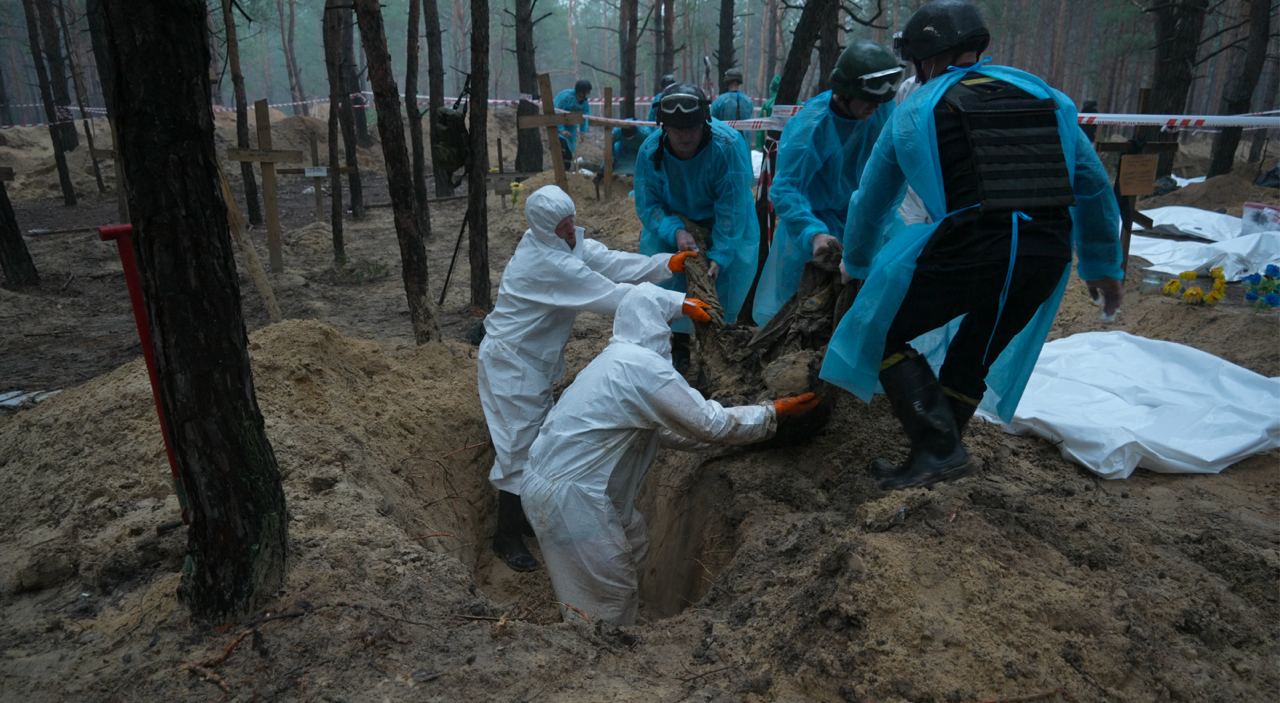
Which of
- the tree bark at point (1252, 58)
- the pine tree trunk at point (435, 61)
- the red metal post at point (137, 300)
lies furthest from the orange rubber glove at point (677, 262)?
the tree bark at point (1252, 58)

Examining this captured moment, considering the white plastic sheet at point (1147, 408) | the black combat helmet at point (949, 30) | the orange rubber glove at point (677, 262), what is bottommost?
the white plastic sheet at point (1147, 408)

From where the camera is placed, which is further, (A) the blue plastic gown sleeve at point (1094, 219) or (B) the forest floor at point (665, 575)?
(A) the blue plastic gown sleeve at point (1094, 219)

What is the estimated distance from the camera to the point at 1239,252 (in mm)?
7672

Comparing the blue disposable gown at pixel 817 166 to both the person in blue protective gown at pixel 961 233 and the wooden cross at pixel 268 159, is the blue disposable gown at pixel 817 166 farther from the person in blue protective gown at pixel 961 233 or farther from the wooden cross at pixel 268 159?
the wooden cross at pixel 268 159

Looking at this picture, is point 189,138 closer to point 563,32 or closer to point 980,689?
point 980,689

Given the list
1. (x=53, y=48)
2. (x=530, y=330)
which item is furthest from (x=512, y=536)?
(x=53, y=48)

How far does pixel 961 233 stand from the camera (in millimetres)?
2570

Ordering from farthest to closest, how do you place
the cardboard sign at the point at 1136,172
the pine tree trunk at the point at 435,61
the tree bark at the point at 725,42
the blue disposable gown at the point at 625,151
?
1. the blue disposable gown at the point at 625,151
2. the tree bark at the point at 725,42
3. the pine tree trunk at the point at 435,61
4. the cardboard sign at the point at 1136,172

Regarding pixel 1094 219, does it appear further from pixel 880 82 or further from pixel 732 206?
pixel 732 206

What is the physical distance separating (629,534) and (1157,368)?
10.6ft

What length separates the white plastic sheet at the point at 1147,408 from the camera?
3.73 m

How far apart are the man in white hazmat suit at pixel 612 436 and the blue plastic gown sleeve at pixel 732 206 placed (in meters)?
1.33

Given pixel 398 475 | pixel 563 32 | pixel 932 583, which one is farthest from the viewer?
pixel 563 32

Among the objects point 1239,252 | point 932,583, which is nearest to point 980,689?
point 932,583
